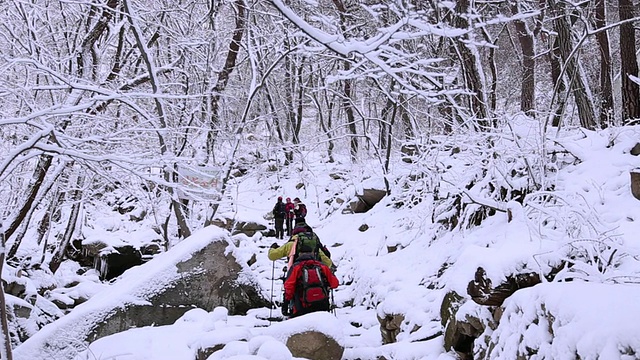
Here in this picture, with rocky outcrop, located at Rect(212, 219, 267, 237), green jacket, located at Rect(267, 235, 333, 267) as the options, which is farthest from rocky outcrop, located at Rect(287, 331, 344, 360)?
rocky outcrop, located at Rect(212, 219, 267, 237)

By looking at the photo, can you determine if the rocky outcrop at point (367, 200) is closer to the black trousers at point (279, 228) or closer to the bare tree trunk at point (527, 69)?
the black trousers at point (279, 228)

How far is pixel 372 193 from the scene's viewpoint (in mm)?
13562

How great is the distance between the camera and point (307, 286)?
5.95 m

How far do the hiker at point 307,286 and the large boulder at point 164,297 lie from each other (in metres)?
1.15

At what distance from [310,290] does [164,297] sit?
6.37 feet

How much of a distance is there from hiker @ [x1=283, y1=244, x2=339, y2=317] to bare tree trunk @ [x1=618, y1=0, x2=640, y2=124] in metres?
4.77

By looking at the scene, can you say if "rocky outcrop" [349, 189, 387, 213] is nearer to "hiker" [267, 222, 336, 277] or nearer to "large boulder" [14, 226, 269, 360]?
"large boulder" [14, 226, 269, 360]

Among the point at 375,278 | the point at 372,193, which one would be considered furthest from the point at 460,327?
the point at 372,193

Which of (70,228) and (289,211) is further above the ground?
(70,228)

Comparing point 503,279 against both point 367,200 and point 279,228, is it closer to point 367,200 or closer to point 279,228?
point 367,200

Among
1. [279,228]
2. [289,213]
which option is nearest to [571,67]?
[289,213]

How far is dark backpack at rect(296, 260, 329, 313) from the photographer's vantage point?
5.95 m

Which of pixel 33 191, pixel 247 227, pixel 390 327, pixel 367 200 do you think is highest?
pixel 33 191

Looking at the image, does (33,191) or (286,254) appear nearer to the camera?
(33,191)
